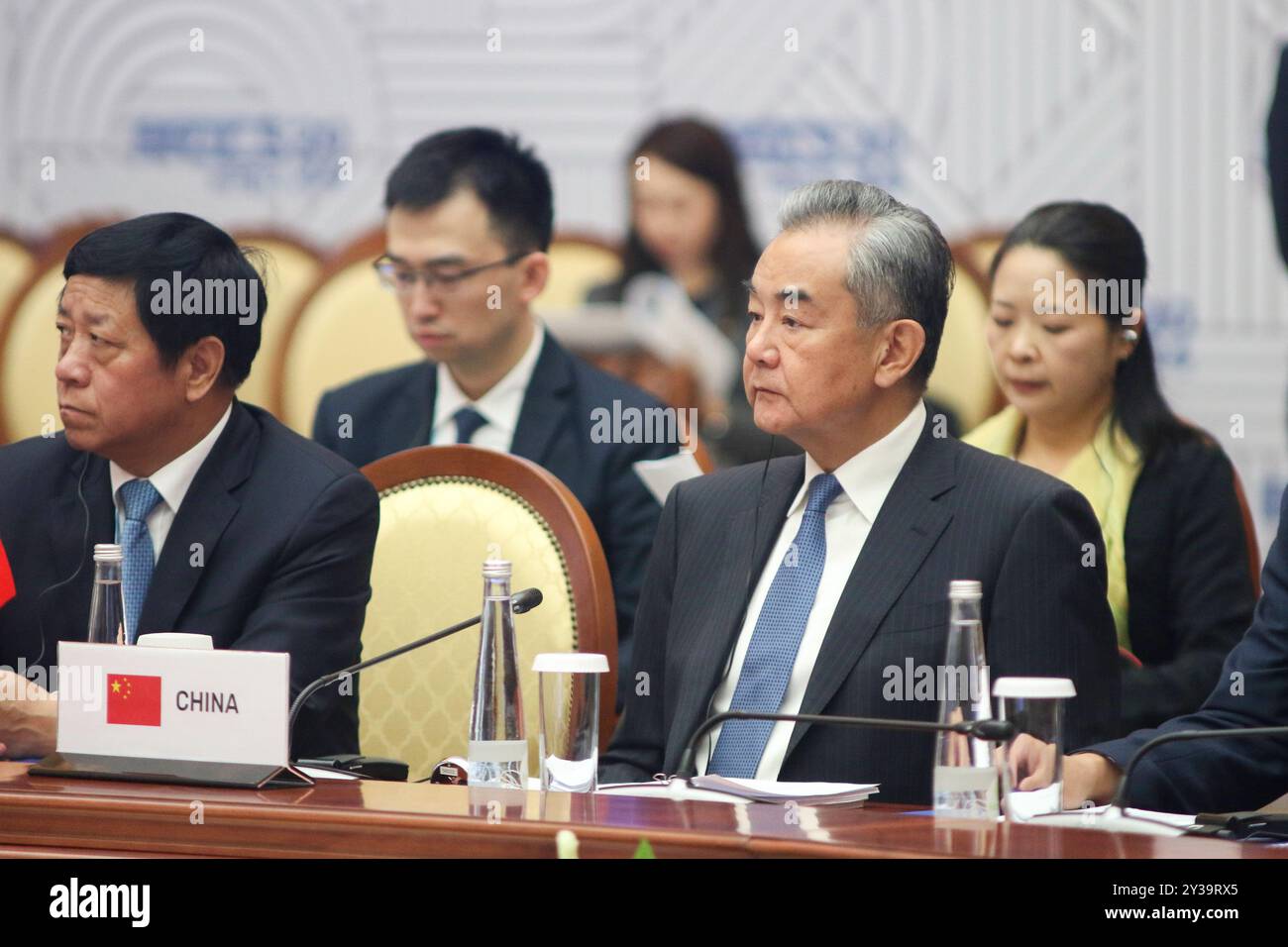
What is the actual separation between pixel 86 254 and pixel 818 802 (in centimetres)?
132

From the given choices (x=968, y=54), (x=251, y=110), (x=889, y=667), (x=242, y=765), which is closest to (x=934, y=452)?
(x=889, y=667)

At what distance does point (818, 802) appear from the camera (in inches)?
70.2

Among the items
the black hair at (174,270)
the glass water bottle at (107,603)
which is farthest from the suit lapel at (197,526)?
the glass water bottle at (107,603)

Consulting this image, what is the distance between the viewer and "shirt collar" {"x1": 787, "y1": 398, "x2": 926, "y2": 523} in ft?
7.30

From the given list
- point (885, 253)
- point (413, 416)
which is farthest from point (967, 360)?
point (885, 253)

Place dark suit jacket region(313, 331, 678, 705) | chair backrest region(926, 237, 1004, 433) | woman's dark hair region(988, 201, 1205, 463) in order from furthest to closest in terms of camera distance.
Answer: chair backrest region(926, 237, 1004, 433), dark suit jacket region(313, 331, 678, 705), woman's dark hair region(988, 201, 1205, 463)

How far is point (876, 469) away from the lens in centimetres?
224

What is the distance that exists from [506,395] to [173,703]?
1.79 meters

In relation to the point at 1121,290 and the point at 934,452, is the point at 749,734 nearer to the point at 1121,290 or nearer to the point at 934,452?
the point at 934,452

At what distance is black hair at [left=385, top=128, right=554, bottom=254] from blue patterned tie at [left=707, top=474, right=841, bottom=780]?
1.50m

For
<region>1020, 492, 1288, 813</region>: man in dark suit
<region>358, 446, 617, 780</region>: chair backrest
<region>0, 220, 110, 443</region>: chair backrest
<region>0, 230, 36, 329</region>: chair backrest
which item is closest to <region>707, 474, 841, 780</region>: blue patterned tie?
<region>358, 446, 617, 780</region>: chair backrest

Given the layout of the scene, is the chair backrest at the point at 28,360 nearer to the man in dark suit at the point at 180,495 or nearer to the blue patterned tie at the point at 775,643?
the man in dark suit at the point at 180,495
